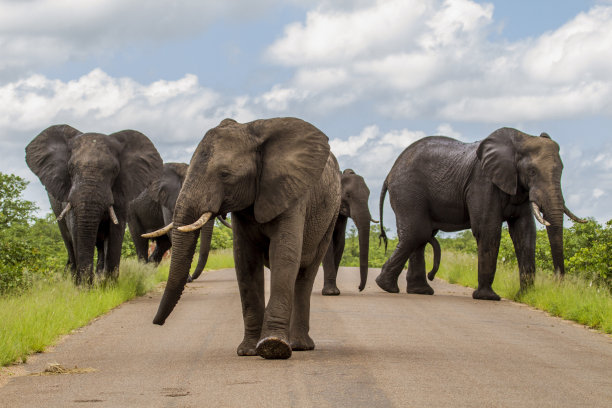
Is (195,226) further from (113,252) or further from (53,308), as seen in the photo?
(113,252)

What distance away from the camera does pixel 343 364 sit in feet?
29.8

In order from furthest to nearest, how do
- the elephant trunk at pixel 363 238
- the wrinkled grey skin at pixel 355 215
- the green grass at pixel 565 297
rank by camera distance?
the wrinkled grey skin at pixel 355 215, the elephant trunk at pixel 363 238, the green grass at pixel 565 297

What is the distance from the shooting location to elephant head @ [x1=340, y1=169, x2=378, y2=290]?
1914 centimetres

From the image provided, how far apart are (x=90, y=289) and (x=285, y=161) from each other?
7887 millimetres

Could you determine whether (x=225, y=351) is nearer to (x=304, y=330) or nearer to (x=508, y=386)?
(x=304, y=330)

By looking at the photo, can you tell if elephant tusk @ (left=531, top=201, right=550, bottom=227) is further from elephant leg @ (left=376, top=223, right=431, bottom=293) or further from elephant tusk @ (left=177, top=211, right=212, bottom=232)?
elephant tusk @ (left=177, top=211, right=212, bottom=232)

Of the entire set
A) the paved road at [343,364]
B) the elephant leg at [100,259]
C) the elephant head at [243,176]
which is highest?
the elephant head at [243,176]

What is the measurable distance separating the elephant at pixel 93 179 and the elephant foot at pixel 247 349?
7.30 meters

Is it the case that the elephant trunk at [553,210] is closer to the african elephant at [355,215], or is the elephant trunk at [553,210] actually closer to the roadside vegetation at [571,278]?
the roadside vegetation at [571,278]

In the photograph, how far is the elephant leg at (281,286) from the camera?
30.5 feet

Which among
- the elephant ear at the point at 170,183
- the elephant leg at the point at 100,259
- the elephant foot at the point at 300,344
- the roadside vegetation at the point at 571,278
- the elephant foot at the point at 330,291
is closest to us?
the elephant foot at the point at 300,344

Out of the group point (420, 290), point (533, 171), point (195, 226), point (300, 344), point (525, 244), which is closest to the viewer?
point (195, 226)

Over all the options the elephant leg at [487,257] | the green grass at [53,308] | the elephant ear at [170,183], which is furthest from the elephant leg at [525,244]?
the elephant ear at [170,183]

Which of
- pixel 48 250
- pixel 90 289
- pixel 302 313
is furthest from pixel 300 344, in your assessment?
pixel 48 250
